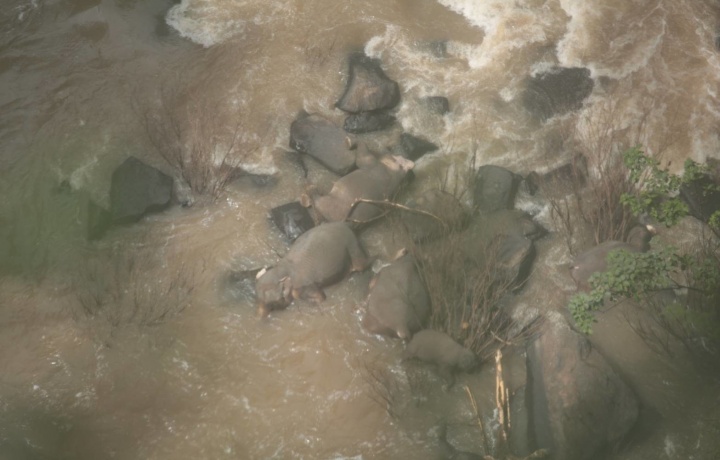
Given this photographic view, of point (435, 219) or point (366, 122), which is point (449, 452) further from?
point (366, 122)

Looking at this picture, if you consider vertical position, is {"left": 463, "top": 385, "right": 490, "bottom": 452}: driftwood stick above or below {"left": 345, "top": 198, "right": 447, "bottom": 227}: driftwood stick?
below

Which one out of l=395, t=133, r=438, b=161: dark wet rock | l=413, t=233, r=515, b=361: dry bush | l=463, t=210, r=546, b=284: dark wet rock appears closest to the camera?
l=413, t=233, r=515, b=361: dry bush

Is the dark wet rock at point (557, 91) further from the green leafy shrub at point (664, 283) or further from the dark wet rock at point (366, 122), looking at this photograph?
the green leafy shrub at point (664, 283)

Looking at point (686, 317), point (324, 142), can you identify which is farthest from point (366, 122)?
point (686, 317)

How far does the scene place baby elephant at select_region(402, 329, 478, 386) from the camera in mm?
5301

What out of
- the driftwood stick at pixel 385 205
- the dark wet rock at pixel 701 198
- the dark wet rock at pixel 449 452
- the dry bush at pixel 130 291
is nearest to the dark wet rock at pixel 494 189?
the driftwood stick at pixel 385 205

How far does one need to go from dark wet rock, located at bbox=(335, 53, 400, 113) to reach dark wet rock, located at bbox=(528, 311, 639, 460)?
324 centimetres

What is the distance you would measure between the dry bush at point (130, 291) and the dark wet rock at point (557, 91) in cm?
427

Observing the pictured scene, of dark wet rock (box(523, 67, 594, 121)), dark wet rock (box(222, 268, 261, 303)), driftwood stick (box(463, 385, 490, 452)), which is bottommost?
dark wet rock (box(222, 268, 261, 303))

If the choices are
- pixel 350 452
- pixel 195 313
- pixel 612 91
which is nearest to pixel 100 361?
pixel 195 313

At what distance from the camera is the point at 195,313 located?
584 centimetres

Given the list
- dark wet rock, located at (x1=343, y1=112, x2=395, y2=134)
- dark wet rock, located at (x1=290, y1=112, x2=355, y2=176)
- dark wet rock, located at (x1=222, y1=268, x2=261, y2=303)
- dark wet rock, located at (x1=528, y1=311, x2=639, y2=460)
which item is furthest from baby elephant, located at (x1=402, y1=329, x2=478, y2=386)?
dark wet rock, located at (x1=343, y1=112, x2=395, y2=134)

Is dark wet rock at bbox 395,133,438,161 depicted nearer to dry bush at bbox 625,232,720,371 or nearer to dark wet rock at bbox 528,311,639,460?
dark wet rock at bbox 528,311,639,460

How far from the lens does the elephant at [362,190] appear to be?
6301mm
